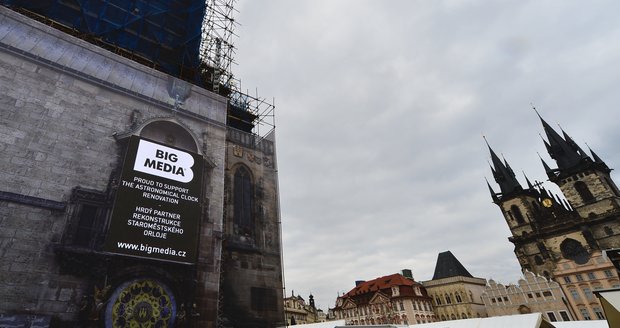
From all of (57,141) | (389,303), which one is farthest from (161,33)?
(389,303)

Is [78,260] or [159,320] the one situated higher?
[78,260]

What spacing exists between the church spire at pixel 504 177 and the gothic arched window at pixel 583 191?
863cm

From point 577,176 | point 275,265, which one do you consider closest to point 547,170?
point 577,176

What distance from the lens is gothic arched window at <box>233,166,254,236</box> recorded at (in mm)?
16828

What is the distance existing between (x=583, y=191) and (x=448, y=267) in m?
24.1

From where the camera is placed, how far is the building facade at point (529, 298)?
1678 inches

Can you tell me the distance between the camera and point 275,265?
16.9 metres

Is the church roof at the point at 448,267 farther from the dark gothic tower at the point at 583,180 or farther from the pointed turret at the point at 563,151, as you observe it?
the pointed turret at the point at 563,151

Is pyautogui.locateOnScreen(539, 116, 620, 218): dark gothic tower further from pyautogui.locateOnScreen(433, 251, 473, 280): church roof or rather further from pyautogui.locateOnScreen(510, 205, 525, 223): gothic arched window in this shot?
pyautogui.locateOnScreen(433, 251, 473, 280): church roof

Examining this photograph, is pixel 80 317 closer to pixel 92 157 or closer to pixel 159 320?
pixel 159 320

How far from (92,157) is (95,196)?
1.70 meters

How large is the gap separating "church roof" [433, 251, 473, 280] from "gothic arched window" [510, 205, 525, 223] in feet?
42.0

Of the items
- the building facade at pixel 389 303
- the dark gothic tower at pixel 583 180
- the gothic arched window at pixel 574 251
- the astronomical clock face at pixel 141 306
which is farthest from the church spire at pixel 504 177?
the astronomical clock face at pixel 141 306

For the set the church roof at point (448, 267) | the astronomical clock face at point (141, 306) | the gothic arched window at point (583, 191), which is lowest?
the astronomical clock face at point (141, 306)
